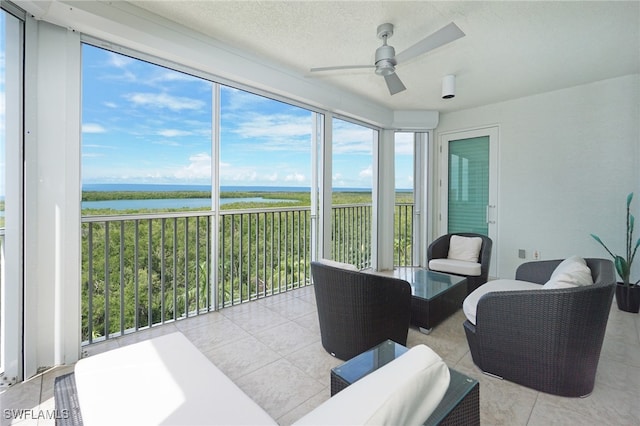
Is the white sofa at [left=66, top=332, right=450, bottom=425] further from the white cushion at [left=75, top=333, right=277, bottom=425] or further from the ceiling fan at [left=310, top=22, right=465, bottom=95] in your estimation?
the ceiling fan at [left=310, top=22, right=465, bottom=95]

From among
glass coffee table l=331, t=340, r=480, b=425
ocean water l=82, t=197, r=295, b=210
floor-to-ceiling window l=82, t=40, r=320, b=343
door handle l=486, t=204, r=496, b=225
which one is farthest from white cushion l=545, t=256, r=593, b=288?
ocean water l=82, t=197, r=295, b=210

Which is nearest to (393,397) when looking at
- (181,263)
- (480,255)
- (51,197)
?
(51,197)

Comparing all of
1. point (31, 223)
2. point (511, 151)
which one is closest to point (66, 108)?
point (31, 223)

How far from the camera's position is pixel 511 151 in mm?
4258

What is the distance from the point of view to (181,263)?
3225 millimetres

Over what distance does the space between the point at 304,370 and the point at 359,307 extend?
0.60 metres

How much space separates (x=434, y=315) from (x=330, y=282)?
1.19 meters

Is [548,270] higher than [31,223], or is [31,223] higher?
[31,223]

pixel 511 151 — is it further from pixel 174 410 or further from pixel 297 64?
pixel 174 410

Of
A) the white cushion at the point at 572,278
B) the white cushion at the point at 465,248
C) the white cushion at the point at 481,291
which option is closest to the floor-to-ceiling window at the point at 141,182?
the white cushion at the point at 481,291

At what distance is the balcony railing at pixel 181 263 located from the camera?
2598 mm

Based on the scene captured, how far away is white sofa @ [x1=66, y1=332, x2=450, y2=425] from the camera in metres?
0.67

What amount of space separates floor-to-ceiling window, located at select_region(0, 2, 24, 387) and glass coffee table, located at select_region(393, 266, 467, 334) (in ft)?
9.58

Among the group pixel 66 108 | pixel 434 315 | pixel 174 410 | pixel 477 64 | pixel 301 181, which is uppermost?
pixel 477 64
